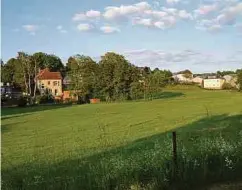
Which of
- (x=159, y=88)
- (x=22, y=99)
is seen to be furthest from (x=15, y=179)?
(x=159, y=88)

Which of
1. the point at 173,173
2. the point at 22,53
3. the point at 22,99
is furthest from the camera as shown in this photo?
the point at 22,53

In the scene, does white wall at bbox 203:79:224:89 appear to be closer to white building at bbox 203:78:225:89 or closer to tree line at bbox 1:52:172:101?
white building at bbox 203:78:225:89

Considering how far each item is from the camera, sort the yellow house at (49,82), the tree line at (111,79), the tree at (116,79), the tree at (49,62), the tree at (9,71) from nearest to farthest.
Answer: the tree at (116,79) < the tree line at (111,79) < the tree at (9,71) < the yellow house at (49,82) < the tree at (49,62)

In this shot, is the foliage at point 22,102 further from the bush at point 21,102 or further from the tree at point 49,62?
the tree at point 49,62

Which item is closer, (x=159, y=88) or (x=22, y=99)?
(x=22, y=99)

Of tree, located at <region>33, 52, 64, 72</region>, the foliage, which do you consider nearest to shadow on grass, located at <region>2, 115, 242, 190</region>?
the foliage

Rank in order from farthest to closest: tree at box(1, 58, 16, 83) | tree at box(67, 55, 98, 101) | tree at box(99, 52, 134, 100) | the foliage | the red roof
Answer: the red roof
tree at box(1, 58, 16, 83)
tree at box(67, 55, 98, 101)
tree at box(99, 52, 134, 100)
the foliage

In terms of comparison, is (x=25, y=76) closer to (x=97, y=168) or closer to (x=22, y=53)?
(x=22, y=53)

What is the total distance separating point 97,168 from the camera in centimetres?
772

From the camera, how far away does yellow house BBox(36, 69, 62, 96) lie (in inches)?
4456

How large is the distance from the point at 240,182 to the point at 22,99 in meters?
67.9

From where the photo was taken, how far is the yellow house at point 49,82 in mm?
113188

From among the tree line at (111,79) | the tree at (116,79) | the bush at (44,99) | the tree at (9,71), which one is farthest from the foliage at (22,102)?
the tree at (9,71)

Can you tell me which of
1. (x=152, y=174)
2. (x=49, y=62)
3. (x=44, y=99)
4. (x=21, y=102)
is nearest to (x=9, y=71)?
(x=49, y=62)
